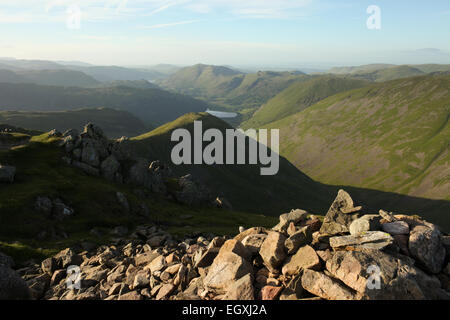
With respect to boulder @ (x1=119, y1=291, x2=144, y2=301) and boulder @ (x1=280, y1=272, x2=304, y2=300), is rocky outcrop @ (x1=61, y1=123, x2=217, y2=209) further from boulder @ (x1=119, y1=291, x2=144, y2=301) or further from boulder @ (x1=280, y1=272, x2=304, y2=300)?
boulder @ (x1=280, y1=272, x2=304, y2=300)

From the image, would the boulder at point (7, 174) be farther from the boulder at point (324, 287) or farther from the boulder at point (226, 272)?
the boulder at point (324, 287)

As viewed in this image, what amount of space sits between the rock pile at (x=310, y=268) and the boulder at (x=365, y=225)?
0.21ft

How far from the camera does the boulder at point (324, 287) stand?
14.8 metres

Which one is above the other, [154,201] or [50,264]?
[50,264]

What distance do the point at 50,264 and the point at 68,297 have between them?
10.4m

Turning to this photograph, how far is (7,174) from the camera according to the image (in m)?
54.5

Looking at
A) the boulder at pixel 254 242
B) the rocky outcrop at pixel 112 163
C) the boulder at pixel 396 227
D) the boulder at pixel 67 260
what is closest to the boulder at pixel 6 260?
the boulder at pixel 67 260

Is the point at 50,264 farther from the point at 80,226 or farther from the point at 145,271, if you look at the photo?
the point at 80,226

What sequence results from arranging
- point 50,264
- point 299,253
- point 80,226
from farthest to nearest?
point 80,226
point 50,264
point 299,253

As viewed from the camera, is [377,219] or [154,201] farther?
[154,201]

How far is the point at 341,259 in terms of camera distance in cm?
1658
